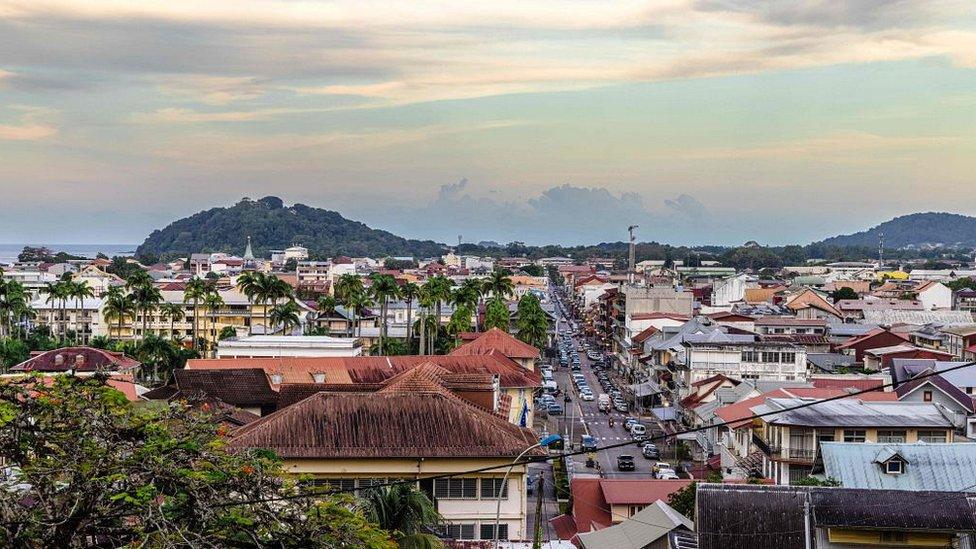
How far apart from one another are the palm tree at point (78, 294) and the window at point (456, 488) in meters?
80.4

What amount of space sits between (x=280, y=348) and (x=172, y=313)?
4352 cm

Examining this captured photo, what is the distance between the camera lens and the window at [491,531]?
26.5 m

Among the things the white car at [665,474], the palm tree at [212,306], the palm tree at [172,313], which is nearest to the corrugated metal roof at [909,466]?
the white car at [665,474]

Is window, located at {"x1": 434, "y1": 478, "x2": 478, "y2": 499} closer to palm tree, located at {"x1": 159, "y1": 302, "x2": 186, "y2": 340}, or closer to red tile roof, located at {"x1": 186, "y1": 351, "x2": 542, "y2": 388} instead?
red tile roof, located at {"x1": 186, "y1": 351, "x2": 542, "y2": 388}

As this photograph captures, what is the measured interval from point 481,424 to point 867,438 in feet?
61.3

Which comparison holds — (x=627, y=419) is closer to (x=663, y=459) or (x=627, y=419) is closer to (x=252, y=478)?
(x=663, y=459)

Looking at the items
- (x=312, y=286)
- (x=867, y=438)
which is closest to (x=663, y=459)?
(x=867, y=438)

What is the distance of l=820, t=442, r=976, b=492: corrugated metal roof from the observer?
30438mm

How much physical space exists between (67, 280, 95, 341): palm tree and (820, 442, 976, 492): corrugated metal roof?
81009 mm

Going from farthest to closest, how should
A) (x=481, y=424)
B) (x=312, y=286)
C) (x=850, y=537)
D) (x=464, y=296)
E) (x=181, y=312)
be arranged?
(x=312, y=286) < (x=181, y=312) < (x=464, y=296) < (x=481, y=424) < (x=850, y=537)

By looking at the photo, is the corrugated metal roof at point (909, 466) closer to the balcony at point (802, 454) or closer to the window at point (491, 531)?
the balcony at point (802, 454)

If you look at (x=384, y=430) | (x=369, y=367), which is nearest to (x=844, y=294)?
(x=369, y=367)

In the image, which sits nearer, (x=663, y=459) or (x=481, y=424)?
(x=481, y=424)

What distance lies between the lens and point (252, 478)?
12641mm
